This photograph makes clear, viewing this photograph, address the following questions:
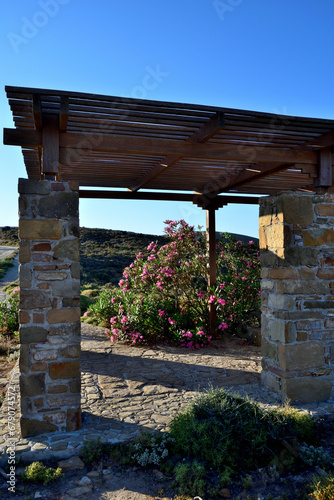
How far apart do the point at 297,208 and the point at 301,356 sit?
5.65ft

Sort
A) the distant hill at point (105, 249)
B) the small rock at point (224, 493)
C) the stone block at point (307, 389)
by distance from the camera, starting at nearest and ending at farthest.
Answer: the small rock at point (224, 493) → the stone block at point (307, 389) → the distant hill at point (105, 249)

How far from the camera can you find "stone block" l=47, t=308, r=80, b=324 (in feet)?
12.3

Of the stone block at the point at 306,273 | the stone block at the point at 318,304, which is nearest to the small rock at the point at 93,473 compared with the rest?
the stone block at the point at 318,304

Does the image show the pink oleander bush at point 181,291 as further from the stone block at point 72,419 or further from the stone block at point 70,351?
the stone block at point 70,351

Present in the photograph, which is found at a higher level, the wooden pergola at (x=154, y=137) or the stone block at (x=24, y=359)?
the wooden pergola at (x=154, y=137)

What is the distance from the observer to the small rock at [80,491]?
309 centimetres

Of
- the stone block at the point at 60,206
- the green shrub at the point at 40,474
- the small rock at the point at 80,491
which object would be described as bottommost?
the small rock at the point at 80,491

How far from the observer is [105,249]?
93.0 feet

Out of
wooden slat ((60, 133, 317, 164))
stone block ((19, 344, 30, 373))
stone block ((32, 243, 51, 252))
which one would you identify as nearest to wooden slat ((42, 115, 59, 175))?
wooden slat ((60, 133, 317, 164))

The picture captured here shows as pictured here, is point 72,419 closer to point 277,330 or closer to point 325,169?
point 277,330

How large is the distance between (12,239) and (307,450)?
3486cm

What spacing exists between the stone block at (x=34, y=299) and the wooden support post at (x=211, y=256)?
4.54 metres

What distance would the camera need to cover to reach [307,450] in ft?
11.7

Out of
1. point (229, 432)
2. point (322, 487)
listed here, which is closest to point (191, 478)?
point (229, 432)
